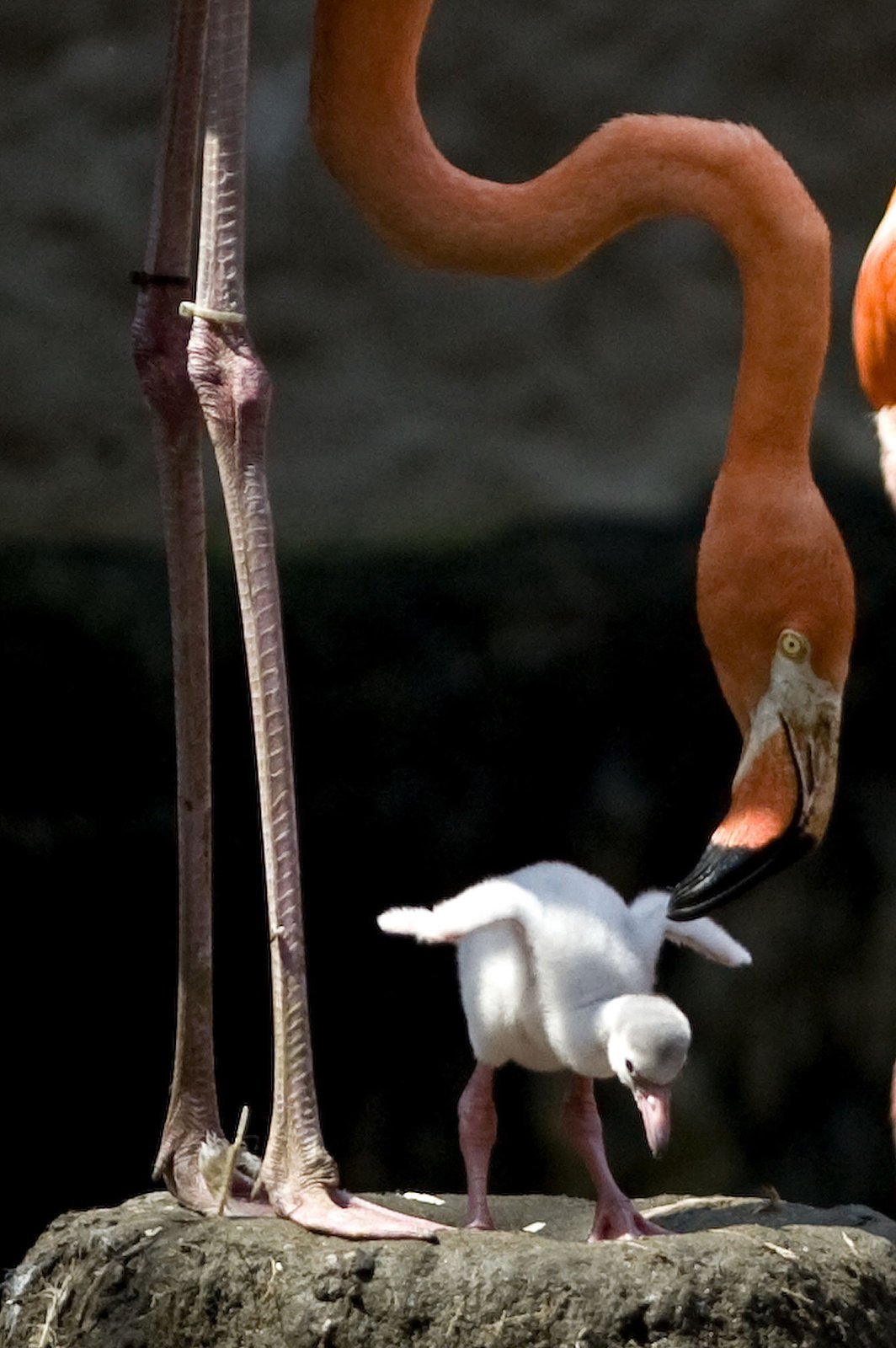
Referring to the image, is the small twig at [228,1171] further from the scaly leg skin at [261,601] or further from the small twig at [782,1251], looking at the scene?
the small twig at [782,1251]

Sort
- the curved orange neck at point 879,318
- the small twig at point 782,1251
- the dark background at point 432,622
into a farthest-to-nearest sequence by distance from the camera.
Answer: the dark background at point 432,622 → the curved orange neck at point 879,318 → the small twig at point 782,1251

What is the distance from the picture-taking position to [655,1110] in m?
2.31

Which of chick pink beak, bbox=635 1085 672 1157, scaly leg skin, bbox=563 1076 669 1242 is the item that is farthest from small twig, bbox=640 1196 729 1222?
chick pink beak, bbox=635 1085 672 1157

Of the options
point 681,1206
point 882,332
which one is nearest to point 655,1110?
point 681,1206

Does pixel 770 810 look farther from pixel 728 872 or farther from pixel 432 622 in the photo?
pixel 432 622

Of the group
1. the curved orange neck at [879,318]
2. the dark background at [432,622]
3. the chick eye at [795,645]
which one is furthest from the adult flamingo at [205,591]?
the dark background at [432,622]

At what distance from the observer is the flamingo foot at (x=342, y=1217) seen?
2242 mm

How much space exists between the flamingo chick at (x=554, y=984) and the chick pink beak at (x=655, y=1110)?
3 centimetres

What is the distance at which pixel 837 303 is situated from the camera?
449 centimetres

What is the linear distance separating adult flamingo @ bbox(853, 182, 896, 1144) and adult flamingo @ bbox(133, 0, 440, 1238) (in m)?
0.80

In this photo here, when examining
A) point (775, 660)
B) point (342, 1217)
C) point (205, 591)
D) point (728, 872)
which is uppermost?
point (205, 591)

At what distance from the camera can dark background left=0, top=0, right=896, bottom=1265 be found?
3.89 meters

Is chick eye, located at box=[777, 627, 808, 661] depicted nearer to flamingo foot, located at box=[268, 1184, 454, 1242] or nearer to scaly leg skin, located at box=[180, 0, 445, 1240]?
scaly leg skin, located at box=[180, 0, 445, 1240]

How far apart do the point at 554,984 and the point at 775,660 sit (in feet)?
1.63
